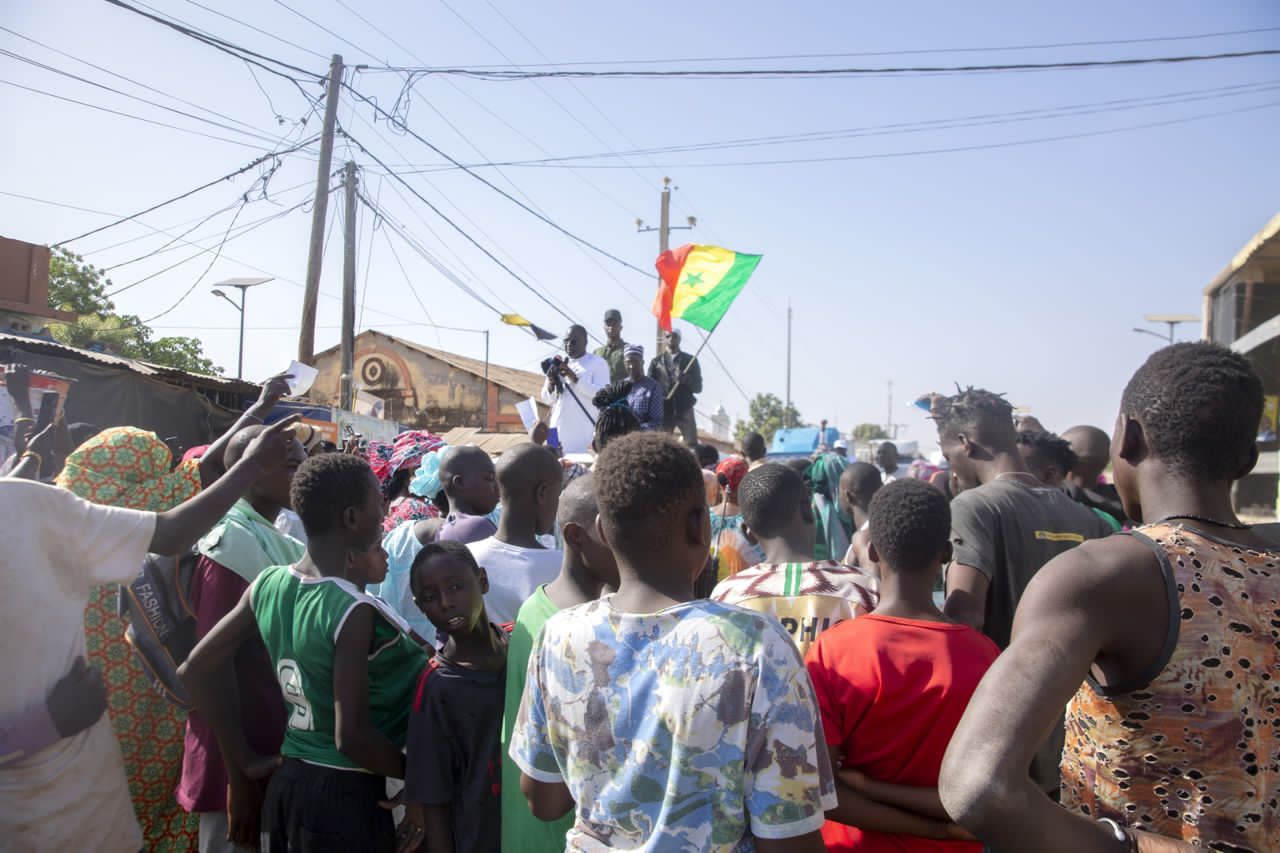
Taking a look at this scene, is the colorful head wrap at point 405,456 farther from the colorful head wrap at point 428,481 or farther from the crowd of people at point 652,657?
the crowd of people at point 652,657

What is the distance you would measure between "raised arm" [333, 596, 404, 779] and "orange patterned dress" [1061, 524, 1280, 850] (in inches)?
75.1

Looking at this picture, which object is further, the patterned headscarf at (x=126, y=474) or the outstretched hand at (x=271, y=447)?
the patterned headscarf at (x=126, y=474)

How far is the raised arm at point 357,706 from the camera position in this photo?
96.6 inches

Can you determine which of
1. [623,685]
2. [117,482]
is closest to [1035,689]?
[623,685]

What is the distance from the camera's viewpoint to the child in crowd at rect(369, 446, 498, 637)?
3613 millimetres

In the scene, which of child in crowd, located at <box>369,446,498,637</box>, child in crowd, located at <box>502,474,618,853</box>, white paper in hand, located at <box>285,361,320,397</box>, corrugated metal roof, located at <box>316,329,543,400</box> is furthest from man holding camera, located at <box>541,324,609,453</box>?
corrugated metal roof, located at <box>316,329,543,400</box>

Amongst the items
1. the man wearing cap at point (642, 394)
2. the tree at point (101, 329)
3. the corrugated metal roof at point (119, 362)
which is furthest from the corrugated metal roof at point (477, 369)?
the man wearing cap at point (642, 394)

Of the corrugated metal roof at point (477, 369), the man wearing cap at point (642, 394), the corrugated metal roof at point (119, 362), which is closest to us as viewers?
the man wearing cap at point (642, 394)

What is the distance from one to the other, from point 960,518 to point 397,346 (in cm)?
3048

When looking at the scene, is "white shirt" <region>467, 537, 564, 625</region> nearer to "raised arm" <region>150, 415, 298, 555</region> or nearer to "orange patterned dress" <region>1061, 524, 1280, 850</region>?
"raised arm" <region>150, 415, 298, 555</region>

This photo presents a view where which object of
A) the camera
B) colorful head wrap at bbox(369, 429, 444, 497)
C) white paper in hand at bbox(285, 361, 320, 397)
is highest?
the camera

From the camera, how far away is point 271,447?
2623mm

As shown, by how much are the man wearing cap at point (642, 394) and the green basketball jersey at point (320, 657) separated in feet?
13.5

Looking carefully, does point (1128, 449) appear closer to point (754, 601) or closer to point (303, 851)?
point (754, 601)
